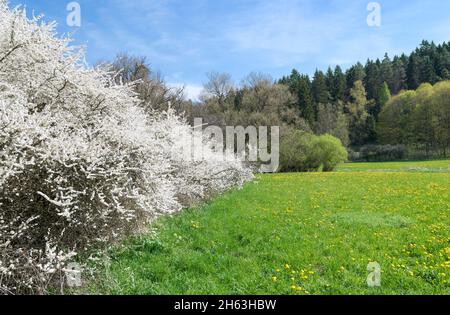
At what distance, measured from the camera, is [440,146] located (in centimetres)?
6041

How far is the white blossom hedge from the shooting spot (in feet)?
12.7

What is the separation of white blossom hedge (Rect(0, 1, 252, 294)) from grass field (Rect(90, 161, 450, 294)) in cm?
78

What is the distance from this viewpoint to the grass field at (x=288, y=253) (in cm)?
454

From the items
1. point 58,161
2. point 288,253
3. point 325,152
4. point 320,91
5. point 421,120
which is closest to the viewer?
point 58,161

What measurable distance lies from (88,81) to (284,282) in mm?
4679

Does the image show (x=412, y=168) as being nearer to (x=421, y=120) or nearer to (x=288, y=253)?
(x=421, y=120)

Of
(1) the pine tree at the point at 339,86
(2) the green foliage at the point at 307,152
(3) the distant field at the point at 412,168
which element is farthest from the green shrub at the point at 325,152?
(1) the pine tree at the point at 339,86

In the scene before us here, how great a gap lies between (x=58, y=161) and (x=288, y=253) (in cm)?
378

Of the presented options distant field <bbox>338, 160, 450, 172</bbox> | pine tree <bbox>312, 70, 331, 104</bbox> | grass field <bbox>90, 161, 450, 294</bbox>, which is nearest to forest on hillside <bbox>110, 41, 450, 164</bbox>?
pine tree <bbox>312, 70, 331, 104</bbox>

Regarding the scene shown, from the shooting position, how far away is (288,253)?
580cm

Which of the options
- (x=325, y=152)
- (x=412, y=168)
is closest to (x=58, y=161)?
(x=325, y=152)

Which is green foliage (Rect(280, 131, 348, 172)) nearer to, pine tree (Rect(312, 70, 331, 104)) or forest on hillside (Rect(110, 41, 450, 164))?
forest on hillside (Rect(110, 41, 450, 164))

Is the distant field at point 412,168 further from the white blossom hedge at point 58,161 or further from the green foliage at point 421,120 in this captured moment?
the white blossom hedge at point 58,161
